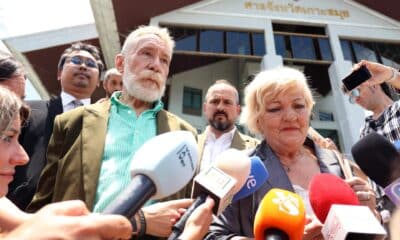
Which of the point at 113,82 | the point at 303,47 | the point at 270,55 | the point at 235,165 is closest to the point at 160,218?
the point at 235,165

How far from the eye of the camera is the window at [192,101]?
12648mm

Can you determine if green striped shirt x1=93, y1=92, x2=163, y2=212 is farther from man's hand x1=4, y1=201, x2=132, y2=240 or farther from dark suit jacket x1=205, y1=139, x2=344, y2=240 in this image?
man's hand x1=4, y1=201, x2=132, y2=240

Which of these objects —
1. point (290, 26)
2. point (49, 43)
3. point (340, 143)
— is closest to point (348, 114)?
point (340, 143)

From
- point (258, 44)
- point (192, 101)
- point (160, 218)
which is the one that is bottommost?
point (192, 101)

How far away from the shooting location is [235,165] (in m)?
0.97

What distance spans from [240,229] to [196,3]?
10886mm

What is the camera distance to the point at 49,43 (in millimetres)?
10664

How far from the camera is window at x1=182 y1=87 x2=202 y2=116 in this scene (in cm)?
1265

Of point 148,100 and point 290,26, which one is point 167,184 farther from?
point 290,26

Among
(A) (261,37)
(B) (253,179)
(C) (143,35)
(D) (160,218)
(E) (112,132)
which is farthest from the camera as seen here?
(A) (261,37)

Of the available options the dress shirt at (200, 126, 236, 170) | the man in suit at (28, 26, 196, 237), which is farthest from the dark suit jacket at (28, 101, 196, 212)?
the dress shirt at (200, 126, 236, 170)

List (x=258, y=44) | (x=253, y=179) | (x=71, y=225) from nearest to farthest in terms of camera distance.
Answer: (x=71, y=225)
(x=253, y=179)
(x=258, y=44)

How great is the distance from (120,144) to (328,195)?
→ 0.90m

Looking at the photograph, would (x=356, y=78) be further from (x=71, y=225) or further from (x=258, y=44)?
(x=258, y=44)
